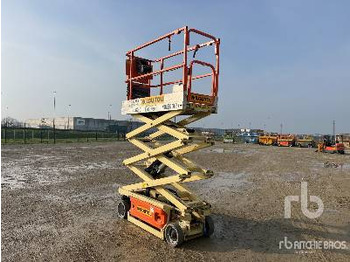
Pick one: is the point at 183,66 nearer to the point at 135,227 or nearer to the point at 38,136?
the point at 135,227

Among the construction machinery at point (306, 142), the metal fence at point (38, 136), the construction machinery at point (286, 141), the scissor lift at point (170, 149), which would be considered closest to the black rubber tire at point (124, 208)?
the scissor lift at point (170, 149)

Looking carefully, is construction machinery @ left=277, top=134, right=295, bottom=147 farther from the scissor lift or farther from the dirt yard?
the scissor lift

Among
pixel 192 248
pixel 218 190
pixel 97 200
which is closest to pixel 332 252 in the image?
pixel 192 248

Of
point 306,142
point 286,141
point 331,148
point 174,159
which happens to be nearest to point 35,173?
point 174,159

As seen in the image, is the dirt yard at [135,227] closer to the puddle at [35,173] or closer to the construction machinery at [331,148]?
the puddle at [35,173]

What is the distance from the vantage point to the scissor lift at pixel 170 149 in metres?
5.79

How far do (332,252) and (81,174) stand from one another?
1126 centimetres

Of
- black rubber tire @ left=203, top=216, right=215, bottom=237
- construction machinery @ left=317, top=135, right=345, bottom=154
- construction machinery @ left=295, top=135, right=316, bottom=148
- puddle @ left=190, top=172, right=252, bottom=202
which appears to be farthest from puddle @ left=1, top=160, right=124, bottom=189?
construction machinery @ left=295, top=135, right=316, bottom=148

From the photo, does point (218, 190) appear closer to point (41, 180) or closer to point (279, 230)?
point (279, 230)

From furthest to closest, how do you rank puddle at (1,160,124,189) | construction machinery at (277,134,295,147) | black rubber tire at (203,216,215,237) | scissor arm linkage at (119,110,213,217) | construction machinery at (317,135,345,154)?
construction machinery at (277,134,295,147), construction machinery at (317,135,345,154), puddle at (1,160,124,189), black rubber tire at (203,216,215,237), scissor arm linkage at (119,110,213,217)

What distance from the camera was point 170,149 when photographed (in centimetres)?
599

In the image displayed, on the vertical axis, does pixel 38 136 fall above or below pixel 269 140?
above

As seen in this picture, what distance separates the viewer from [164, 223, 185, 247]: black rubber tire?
A: 5.63 metres

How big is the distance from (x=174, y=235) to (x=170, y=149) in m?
1.78
